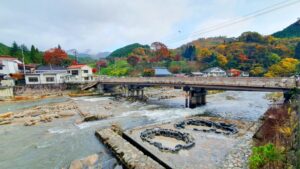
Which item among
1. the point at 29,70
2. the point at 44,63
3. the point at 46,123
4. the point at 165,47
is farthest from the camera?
the point at 165,47

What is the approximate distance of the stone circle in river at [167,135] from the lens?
38.1ft

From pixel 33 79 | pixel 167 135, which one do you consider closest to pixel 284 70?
pixel 167 135

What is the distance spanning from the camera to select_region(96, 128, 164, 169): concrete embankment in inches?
375

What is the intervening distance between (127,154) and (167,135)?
4.45 metres

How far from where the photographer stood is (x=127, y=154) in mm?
10906

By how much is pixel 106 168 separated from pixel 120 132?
204 inches

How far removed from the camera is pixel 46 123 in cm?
2027

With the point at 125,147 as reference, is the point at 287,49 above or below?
above

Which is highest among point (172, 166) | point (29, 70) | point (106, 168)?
point (29, 70)

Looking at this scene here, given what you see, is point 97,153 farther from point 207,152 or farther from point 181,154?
point 207,152

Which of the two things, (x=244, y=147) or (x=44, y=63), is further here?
(x=44, y=63)

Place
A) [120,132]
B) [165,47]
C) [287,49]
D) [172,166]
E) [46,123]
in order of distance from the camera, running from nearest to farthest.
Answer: [172,166] < [120,132] < [46,123] < [287,49] < [165,47]

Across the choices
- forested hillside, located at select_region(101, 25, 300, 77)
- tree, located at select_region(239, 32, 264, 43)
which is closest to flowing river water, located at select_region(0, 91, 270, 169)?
forested hillside, located at select_region(101, 25, 300, 77)

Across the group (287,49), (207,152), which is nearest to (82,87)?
(207,152)
